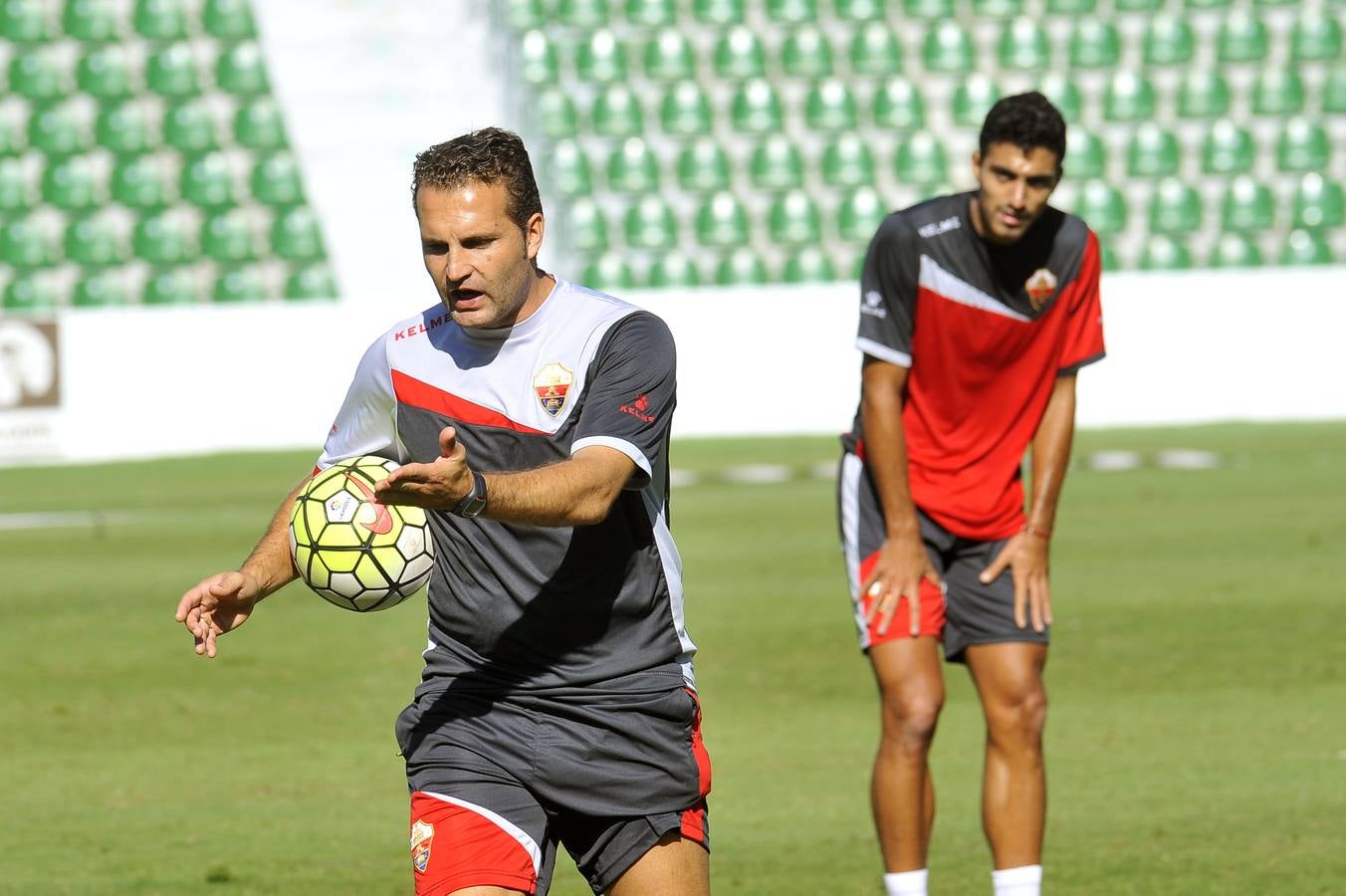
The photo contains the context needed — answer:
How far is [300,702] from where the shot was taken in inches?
337

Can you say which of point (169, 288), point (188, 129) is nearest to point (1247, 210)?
point (188, 129)

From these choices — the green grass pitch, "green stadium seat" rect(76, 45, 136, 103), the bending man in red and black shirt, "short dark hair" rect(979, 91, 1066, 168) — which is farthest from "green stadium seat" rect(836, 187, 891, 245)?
"short dark hair" rect(979, 91, 1066, 168)

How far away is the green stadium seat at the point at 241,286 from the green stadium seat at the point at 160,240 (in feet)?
1.89

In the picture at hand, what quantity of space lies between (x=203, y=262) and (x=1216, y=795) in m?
20.1

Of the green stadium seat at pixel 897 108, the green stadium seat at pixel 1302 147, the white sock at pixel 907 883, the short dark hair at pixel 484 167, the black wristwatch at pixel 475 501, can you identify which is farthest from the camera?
the green stadium seat at pixel 897 108

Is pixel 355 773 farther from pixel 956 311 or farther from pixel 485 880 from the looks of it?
pixel 485 880

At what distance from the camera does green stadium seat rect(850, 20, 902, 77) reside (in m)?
26.0

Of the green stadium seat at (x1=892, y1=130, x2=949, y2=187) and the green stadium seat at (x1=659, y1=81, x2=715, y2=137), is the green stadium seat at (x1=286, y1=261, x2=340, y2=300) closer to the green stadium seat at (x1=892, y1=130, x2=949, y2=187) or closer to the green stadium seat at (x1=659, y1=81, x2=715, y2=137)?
the green stadium seat at (x1=659, y1=81, x2=715, y2=137)

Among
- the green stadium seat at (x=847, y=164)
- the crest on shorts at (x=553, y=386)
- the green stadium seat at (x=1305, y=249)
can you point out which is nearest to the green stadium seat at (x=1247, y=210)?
the green stadium seat at (x=1305, y=249)

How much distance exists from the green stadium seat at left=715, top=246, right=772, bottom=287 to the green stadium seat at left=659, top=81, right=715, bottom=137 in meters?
Answer: 1.83

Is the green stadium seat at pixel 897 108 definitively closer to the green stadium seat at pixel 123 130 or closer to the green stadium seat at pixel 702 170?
the green stadium seat at pixel 702 170

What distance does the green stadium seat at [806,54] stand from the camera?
25.9 meters

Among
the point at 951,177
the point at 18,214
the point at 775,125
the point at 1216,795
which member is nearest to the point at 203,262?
the point at 18,214

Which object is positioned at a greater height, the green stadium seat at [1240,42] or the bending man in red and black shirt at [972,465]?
the green stadium seat at [1240,42]
